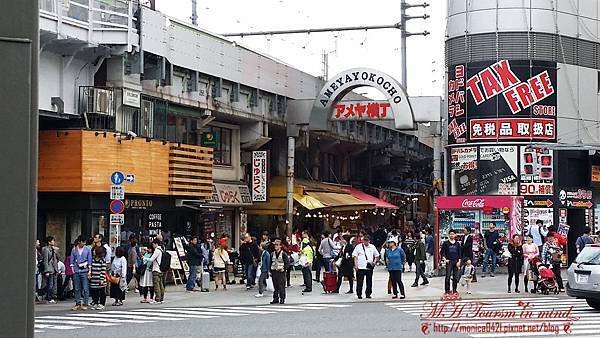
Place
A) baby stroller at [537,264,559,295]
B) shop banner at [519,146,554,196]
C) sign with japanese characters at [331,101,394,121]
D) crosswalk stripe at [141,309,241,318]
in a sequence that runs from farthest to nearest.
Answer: sign with japanese characters at [331,101,394,121] < shop banner at [519,146,554,196] < baby stroller at [537,264,559,295] < crosswalk stripe at [141,309,241,318]

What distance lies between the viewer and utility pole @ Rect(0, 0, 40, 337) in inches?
117

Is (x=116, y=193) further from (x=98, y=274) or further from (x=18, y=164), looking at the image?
(x=18, y=164)

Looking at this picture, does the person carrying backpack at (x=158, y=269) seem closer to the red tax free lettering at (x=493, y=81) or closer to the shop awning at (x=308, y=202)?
the shop awning at (x=308, y=202)

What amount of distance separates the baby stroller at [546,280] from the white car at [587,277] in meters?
4.48

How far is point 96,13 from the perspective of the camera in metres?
26.0

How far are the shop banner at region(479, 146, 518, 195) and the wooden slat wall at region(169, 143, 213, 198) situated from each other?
1059 cm

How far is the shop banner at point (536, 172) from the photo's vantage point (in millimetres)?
34344

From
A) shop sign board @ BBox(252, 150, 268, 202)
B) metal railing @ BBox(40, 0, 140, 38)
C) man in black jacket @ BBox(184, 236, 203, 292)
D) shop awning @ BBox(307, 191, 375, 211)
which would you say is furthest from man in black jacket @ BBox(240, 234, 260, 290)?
shop awning @ BBox(307, 191, 375, 211)

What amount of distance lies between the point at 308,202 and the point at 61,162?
49.7 feet

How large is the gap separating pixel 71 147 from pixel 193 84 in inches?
285

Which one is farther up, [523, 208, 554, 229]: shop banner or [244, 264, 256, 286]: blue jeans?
[523, 208, 554, 229]: shop banner

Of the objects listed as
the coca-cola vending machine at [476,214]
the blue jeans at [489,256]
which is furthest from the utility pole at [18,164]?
the coca-cola vending machine at [476,214]

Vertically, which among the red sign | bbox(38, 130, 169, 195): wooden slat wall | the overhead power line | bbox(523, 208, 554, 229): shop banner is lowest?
bbox(523, 208, 554, 229): shop banner

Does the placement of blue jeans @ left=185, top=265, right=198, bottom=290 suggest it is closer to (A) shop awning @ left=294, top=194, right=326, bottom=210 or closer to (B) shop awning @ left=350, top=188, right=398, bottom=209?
(A) shop awning @ left=294, top=194, right=326, bottom=210
